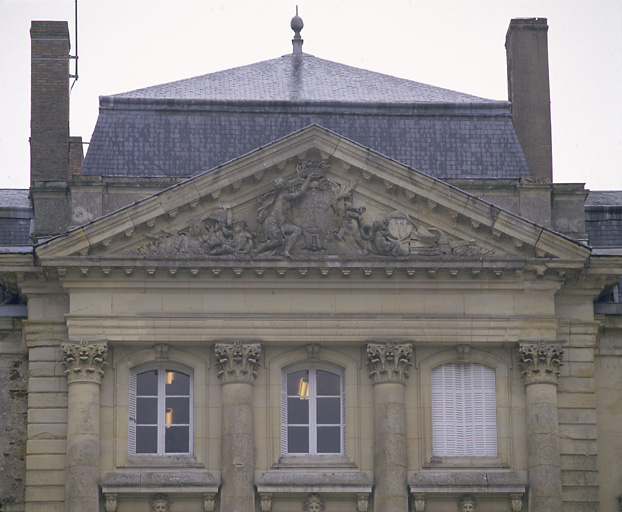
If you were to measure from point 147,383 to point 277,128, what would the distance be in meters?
6.73

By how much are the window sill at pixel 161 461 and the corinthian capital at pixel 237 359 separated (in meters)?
1.76

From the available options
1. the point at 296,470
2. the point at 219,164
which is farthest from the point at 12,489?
the point at 219,164

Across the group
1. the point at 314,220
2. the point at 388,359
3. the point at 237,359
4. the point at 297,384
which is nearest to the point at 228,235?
the point at 314,220

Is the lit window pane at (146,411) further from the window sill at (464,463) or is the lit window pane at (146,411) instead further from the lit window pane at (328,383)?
the window sill at (464,463)

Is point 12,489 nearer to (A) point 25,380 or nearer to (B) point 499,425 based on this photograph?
(A) point 25,380

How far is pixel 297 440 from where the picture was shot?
1307 inches

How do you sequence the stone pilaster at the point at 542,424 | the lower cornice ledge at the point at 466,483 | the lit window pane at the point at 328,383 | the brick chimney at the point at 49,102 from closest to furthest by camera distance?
the stone pilaster at the point at 542,424 → the lower cornice ledge at the point at 466,483 → the lit window pane at the point at 328,383 → the brick chimney at the point at 49,102

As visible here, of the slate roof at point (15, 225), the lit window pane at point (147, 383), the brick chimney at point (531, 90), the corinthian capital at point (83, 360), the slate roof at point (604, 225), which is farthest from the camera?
the brick chimney at point (531, 90)

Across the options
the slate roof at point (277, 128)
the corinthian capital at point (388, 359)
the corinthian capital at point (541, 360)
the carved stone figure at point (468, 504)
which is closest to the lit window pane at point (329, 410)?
the corinthian capital at point (388, 359)

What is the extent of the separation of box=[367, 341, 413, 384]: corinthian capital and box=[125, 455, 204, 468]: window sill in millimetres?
3997

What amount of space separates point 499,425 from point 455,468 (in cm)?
127

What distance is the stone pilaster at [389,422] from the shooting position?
3228cm

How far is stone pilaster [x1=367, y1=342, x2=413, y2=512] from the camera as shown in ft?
106

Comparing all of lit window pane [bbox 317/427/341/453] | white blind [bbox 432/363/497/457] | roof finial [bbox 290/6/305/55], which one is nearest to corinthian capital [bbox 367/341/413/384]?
white blind [bbox 432/363/497/457]
